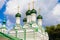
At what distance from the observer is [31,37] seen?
36.4 metres

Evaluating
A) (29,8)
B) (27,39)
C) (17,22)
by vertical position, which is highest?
(29,8)

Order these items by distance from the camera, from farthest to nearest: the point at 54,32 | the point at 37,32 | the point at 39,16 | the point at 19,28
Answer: the point at 54,32 < the point at 39,16 < the point at 19,28 < the point at 37,32

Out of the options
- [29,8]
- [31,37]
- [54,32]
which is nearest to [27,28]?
[31,37]

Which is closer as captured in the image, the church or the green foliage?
the church

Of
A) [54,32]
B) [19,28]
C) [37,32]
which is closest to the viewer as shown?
[37,32]

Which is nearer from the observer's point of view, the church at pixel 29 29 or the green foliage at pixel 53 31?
the church at pixel 29 29

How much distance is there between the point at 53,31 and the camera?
4784 cm

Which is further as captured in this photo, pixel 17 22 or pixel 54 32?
pixel 54 32

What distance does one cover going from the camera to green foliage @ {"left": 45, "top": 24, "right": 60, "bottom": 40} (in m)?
46.6

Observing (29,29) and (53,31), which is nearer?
(29,29)

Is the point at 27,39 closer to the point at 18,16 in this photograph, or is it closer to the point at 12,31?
the point at 12,31

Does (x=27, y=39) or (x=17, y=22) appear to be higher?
(x=17, y=22)

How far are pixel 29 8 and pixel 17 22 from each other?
4.65 metres

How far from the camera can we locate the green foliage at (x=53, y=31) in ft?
153
